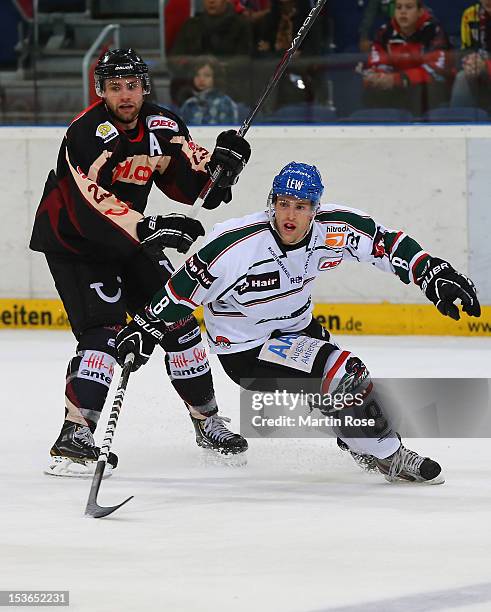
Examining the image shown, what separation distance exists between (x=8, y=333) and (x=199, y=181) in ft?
10.4

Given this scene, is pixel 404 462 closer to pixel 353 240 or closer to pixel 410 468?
pixel 410 468

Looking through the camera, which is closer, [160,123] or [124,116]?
[124,116]

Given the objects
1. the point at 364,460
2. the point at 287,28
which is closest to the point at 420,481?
the point at 364,460

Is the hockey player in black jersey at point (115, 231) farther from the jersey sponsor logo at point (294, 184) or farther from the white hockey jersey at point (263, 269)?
the jersey sponsor logo at point (294, 184)

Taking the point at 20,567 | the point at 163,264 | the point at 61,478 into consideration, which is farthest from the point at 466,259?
the point at 20,567

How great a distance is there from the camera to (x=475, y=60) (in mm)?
7570

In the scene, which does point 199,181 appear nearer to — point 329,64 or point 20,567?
point 20,567

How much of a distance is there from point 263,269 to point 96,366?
2.02ft

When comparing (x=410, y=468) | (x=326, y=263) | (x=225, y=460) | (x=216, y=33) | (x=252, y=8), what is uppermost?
(x=252, y=8)

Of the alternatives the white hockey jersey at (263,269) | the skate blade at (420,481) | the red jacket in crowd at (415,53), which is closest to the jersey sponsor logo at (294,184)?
the white hockey jersey at (263,269)

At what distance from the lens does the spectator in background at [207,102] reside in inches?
311

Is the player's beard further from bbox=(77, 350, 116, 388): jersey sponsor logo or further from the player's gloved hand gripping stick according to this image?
bbox=(77, 350, 116, 388): jersey sponsor logo

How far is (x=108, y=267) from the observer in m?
4.81

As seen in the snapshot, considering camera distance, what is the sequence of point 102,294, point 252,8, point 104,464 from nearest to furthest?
point 104,464, point 102,294, point 252,8
